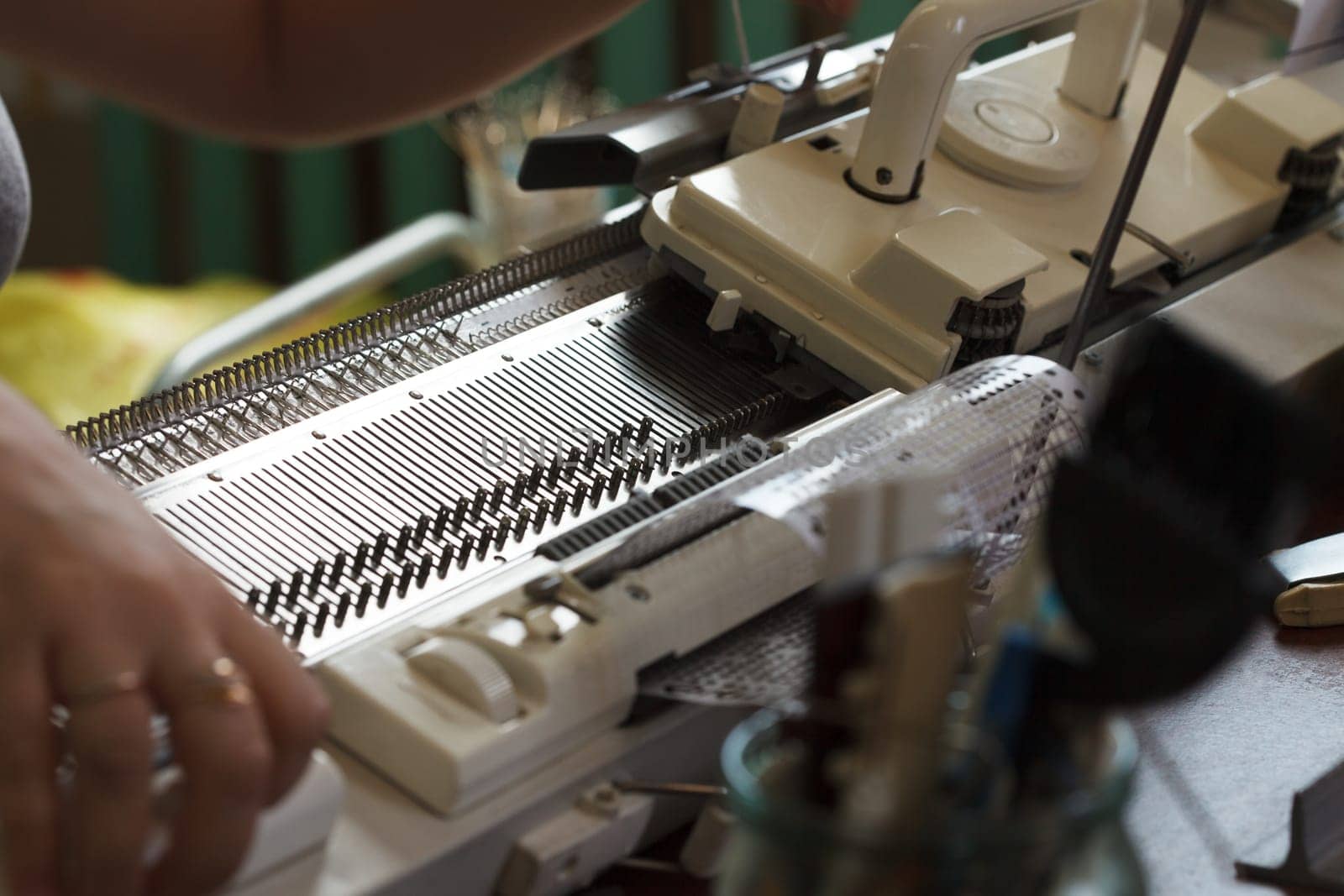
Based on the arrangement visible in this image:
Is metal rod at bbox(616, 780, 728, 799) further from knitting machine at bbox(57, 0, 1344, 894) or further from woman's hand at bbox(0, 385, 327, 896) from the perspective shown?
woman's hand at bbox(0, 385, 327, 896)

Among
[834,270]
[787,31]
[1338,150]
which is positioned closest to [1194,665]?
[834,270]

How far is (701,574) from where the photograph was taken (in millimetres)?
759

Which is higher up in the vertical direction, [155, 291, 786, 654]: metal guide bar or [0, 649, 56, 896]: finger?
[0, 649, 56, 896]: finger

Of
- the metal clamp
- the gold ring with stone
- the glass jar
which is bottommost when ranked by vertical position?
the metal clamp

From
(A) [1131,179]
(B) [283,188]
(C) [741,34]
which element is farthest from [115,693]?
(B) [283,188]

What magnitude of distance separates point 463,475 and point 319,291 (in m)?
1.00

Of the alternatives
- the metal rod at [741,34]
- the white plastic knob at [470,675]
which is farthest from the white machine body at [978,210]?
the white plastic knob at [470,675]

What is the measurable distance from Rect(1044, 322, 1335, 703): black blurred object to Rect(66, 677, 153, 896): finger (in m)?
0.31

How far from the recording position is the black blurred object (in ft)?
1.50

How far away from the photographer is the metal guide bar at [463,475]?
82 centimetres

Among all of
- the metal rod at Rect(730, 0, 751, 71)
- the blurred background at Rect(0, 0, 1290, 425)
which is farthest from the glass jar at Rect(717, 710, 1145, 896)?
the blurred background at Rect(0, 0, 1290, 425)

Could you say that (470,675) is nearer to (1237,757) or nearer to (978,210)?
(1237,757)

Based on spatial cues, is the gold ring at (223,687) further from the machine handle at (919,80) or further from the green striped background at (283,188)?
the green striped background at (283,188)

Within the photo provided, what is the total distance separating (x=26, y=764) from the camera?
21.5 inches
